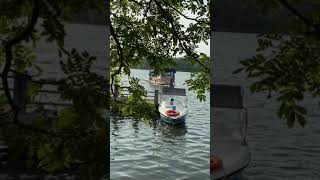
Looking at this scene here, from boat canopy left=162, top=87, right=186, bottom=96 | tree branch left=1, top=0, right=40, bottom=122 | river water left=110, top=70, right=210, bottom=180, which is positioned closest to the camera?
tree branch left=1, top=0, right=40, bottom=122

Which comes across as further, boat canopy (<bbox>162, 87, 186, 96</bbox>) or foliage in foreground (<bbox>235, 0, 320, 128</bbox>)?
boat canopy (<bbox>162, 87, 186, 96</bbox>)

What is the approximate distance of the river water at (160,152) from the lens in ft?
53.1

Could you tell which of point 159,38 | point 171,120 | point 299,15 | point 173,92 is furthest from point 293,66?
point 173,92

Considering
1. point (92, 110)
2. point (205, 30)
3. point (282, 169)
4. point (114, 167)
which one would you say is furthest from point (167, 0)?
point (114, 167)

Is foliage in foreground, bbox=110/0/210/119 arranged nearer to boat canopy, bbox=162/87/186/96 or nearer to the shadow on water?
the shadow on water

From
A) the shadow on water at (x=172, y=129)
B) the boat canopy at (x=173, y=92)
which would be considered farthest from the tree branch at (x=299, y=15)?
the boat canopy at (x=173, y=92)

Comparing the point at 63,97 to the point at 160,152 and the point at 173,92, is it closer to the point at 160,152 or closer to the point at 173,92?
the point at 160,152

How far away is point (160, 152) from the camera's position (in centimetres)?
1975

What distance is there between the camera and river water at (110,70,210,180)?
16.2 m

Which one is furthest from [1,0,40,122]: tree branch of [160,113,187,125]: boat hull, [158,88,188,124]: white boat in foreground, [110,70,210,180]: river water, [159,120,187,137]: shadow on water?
[160,113,187,125]: boat hull

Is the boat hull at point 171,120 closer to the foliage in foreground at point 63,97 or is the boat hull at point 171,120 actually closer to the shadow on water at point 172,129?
the shadow on water at point 172,129

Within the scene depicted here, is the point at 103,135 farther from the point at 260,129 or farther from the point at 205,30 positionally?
the point at 260,129

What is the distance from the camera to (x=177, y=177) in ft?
51.6

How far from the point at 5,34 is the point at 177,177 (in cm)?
1445
